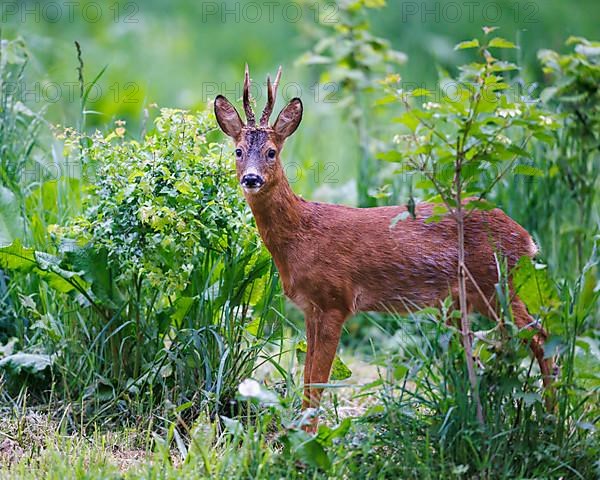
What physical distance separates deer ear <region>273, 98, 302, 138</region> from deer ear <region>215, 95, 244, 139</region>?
0.51ft

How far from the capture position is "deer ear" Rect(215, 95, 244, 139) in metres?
4.30

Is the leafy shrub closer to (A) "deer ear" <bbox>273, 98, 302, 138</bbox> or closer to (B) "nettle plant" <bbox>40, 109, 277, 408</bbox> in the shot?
(B) "nettle plant" <bbox>40, 109, 277, 408</bbox>

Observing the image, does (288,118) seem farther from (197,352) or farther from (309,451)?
(309,451)

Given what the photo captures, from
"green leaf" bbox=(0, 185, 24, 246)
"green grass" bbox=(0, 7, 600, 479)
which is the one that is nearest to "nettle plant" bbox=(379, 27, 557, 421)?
"green grass" bbox=(0, 7, 600, 479)

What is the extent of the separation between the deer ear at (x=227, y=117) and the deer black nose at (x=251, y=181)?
31 centimetres

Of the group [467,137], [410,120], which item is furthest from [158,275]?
[467,137]

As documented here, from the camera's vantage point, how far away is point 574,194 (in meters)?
5.80

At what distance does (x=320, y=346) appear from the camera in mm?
4262

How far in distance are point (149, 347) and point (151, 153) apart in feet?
2.73

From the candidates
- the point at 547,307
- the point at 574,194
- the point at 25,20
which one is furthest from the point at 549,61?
the point at 25,20

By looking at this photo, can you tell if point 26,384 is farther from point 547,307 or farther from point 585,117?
point 585,117

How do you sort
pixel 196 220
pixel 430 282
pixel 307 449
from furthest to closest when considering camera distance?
pixel 430 282 → pixel 196 220 → pixel 307 449

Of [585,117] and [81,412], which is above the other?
[585,117]

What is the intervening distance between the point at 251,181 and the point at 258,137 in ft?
0.78
